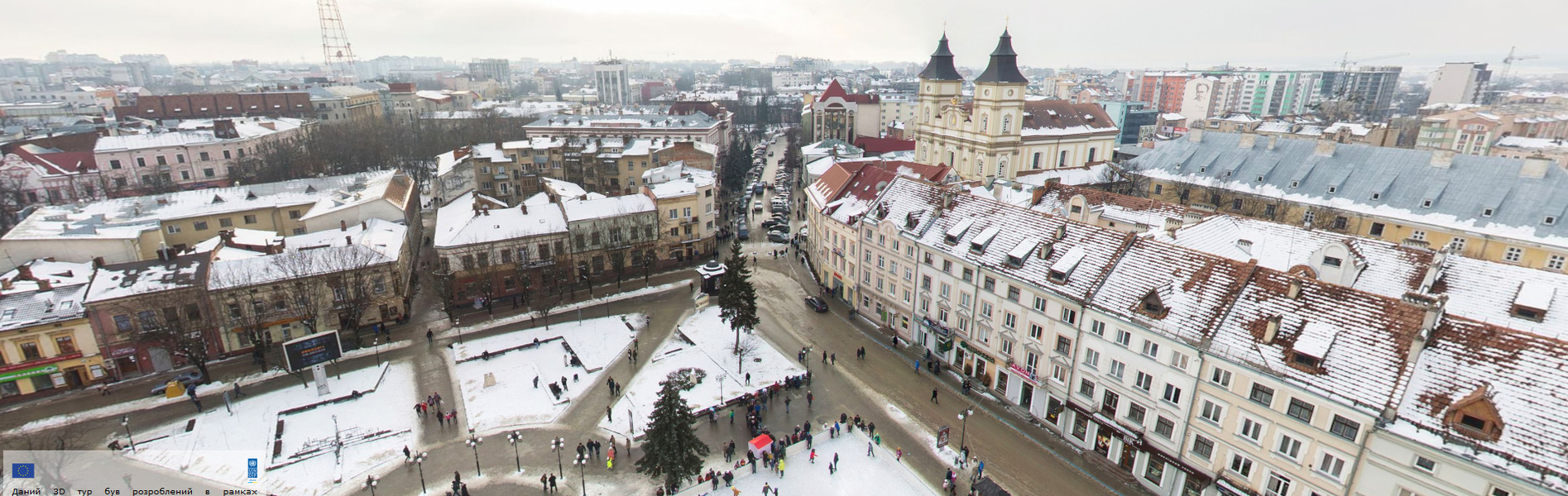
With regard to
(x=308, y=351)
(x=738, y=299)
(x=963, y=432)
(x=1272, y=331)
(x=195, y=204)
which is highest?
(x=1272, y=331)

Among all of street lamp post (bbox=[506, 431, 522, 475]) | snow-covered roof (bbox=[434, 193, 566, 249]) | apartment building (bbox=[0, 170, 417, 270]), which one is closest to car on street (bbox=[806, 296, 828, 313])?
snow-covered roof (bbox=[434, 193, 566, 249])

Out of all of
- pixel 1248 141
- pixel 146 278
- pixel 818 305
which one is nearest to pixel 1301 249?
pixel 818 305

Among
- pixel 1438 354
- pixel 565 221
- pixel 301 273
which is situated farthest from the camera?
pixel 565 221

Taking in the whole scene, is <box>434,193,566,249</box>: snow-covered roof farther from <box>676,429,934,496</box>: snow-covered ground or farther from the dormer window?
A: the dormer window

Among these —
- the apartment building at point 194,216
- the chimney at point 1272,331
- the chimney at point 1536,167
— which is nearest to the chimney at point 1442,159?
the chimney at point 1536,167

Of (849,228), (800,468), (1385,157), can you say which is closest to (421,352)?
(800,468)

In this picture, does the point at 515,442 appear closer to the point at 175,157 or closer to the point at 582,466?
the point at 582,466

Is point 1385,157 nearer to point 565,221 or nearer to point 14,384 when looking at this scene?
point 565,221
